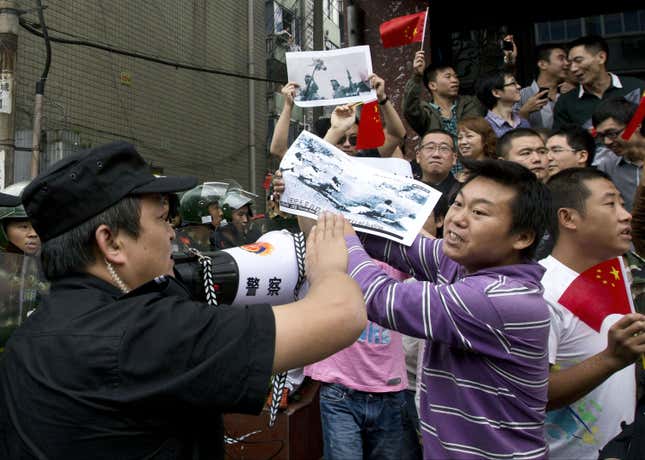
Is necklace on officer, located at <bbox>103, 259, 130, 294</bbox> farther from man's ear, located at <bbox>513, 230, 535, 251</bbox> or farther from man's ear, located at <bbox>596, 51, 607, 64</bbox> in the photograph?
man's ear, located at <bbox>596, 51, 607, 64</bbox>

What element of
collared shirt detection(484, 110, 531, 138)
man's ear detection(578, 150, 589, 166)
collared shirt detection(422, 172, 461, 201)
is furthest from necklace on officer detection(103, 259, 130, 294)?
collared shirt detection(484, 110, 531, 138)

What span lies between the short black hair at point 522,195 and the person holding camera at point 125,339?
2.45ft

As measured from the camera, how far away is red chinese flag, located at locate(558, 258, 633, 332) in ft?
7.11

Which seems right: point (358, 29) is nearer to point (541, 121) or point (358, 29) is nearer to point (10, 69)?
point (541, 121)

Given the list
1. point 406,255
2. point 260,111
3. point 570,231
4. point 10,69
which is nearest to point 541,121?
point 570,231

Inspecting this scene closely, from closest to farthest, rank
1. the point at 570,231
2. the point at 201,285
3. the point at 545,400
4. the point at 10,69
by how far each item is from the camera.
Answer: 1. the point at 201,285
2. the point at 545,400
3. the point at 570,231
4. the point at 10,69

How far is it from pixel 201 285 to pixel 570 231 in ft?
4.97

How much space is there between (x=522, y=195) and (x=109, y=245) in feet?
4.11

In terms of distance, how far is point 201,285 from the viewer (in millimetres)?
1608

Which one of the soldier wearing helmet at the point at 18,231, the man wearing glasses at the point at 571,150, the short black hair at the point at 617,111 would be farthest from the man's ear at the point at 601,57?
the soldier wearing helmet at the point at 18,231

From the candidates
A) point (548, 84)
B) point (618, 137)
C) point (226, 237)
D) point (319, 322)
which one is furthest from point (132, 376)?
point (226, 237)

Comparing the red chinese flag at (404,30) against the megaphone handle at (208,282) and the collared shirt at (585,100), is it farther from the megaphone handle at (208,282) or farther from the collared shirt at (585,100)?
the megaphone handle at (208,282)

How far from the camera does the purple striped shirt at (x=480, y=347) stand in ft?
5.65

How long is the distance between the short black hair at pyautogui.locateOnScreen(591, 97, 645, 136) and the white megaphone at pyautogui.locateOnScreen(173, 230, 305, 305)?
2.76 metres
